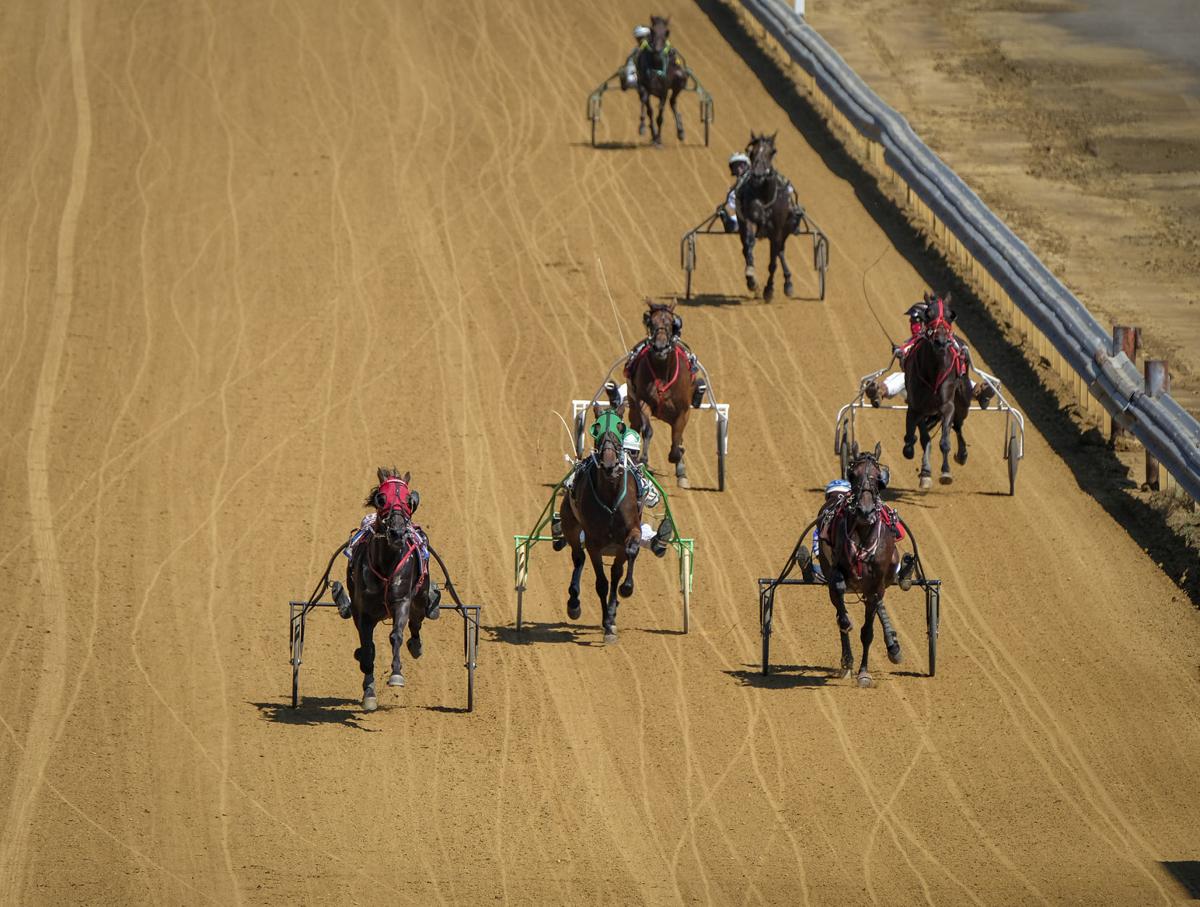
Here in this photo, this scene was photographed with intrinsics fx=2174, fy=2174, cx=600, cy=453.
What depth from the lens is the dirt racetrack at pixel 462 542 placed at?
15344mm

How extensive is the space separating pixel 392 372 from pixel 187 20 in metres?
15.9

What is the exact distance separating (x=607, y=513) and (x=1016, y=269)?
32.2 ft

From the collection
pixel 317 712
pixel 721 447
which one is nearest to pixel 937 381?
pixel 721 447

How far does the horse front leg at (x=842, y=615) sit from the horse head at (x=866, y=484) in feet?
1.81

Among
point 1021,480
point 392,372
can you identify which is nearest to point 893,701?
point 1021,480

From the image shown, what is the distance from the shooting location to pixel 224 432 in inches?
981

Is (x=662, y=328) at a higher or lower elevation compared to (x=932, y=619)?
higher

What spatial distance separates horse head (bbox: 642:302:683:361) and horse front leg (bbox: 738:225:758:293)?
6298mm

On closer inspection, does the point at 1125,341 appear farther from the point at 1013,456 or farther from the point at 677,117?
the point at 677,117

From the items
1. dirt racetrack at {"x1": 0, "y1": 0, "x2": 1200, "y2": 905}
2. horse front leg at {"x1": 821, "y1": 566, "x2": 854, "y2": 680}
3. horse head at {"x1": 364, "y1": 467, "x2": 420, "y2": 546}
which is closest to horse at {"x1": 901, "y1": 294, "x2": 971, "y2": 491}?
dirt racetrack at {"x1": 0, "y1": 0, "x2": 1200, "y2": 905}

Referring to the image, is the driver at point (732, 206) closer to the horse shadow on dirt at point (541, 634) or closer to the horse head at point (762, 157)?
the horse head at point (762, 157)

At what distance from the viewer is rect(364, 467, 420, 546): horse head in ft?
53.4

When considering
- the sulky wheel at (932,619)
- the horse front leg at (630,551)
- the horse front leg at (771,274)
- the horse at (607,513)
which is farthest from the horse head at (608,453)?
the horse front leg at (771,274)

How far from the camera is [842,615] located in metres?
17.9
